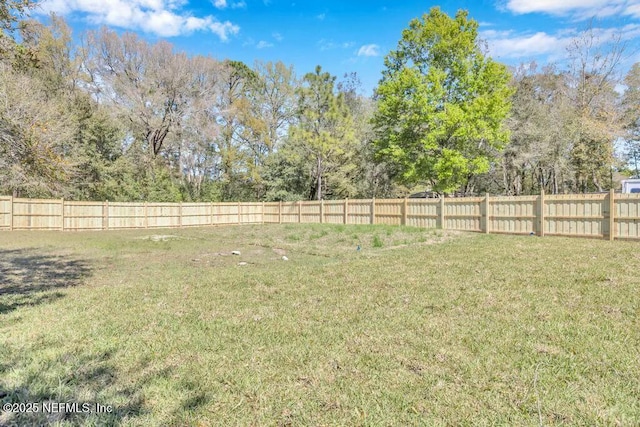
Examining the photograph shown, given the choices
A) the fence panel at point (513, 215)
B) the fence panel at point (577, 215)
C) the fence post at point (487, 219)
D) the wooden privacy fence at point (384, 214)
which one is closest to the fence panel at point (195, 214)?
the wooden privacy fence at point (384, 214)

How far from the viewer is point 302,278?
577cm

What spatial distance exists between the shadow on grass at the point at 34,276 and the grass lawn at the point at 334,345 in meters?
0.06

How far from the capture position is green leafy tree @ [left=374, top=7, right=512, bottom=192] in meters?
17.0

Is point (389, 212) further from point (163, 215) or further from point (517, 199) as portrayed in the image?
point (163, 215)

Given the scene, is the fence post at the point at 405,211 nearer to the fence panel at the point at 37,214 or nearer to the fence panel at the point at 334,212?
the fence panel at the point at 334,212

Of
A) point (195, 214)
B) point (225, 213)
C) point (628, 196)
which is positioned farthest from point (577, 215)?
point (195, 214)

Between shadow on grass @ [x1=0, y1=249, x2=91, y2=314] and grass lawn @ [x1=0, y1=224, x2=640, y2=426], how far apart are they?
0.20 ft

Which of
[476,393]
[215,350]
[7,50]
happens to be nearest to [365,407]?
[476,393]

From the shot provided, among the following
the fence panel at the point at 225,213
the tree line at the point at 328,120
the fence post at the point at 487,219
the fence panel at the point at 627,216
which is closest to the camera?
the fence panel at the point at 627,216

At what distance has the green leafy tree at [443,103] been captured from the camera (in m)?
17.0

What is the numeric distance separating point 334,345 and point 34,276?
599cm

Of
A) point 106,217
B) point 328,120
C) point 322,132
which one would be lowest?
point 106,217

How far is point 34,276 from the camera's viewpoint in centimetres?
608

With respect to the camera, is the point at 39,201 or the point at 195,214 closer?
the point at 39,201
